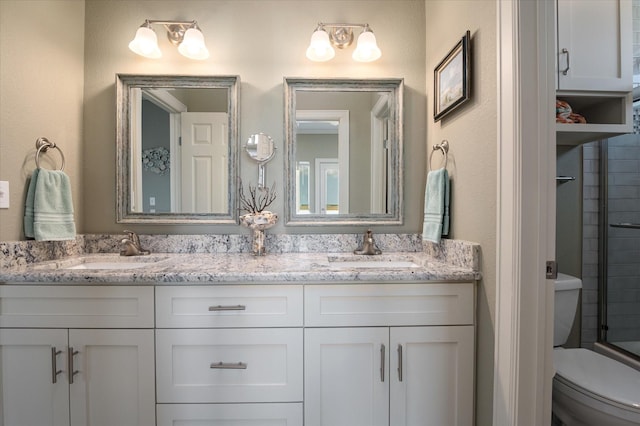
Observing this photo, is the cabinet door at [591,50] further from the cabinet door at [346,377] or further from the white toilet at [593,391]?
the cabinet door at [346,377]

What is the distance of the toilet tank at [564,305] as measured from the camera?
1.51 m

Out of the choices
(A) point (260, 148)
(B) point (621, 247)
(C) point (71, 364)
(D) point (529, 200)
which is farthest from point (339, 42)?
(B) point (621, 247)

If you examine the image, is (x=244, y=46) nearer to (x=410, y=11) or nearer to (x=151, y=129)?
(x=151, y=129)

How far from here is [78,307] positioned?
1.15 meters

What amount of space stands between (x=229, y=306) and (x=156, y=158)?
104 centimetres

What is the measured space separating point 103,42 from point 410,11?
1.79 m

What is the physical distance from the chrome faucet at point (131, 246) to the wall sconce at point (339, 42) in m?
1.41

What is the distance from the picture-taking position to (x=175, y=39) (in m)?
1.67

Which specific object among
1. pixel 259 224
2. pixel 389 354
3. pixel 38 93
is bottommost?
pixel 389 354

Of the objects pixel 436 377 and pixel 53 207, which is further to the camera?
pixel 53 207

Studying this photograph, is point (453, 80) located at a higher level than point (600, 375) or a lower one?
higher

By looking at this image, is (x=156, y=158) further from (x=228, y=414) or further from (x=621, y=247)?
(x=621, y=247)

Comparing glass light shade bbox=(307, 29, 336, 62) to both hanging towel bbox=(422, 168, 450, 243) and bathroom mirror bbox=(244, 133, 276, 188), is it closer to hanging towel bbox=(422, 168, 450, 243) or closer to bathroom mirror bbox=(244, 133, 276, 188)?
bathroom mirror bbox=(244, 133, 276, 188)

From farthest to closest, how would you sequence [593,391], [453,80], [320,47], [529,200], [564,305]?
[320,47] → [564,305] → [453,80] → [593,391] → [529,200]
